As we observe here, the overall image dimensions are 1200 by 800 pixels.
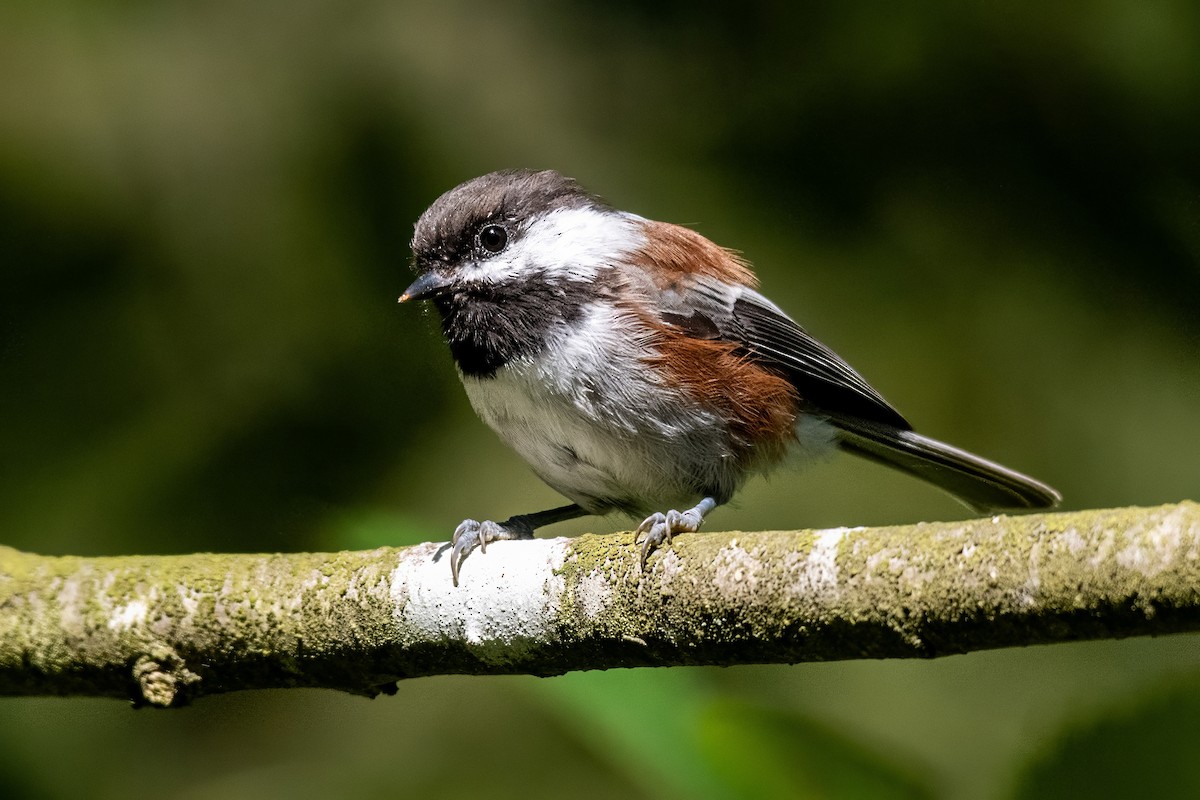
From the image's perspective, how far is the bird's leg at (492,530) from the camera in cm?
244

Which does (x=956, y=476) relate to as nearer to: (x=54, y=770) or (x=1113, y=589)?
(x=1113, y=589)

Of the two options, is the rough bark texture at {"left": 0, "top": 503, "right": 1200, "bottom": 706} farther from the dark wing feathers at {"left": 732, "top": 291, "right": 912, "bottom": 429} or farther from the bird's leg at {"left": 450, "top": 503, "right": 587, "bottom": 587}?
the dark wing feathers at {"left": 732, "top": 291, "right": 912, "bottom": 429}

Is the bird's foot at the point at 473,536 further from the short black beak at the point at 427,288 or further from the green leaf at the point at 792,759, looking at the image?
the green leaf at the point at 792,759

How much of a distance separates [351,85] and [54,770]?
2781 millimetres

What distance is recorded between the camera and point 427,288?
3.13m

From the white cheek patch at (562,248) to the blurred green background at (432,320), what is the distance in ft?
2.73

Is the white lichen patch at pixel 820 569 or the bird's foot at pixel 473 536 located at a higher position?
the bird's foot at pixel 473 536

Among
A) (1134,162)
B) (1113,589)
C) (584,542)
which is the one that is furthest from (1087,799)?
(1134,162)

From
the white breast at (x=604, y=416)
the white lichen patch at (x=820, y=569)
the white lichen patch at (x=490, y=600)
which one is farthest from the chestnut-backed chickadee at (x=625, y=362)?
the white lichen patch at (x=820, y=569)

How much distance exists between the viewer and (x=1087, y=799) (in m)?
1.42

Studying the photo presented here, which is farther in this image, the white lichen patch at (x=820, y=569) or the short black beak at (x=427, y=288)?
the short black beak at (x=427, y=288)

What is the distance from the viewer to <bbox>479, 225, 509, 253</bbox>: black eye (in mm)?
3213

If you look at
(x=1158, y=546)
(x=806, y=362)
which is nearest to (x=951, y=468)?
(x=806, y=362)

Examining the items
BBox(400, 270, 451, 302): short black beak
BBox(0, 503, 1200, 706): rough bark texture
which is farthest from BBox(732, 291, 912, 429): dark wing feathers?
BBox(0, 503, 1200, 706): rough bark texture
